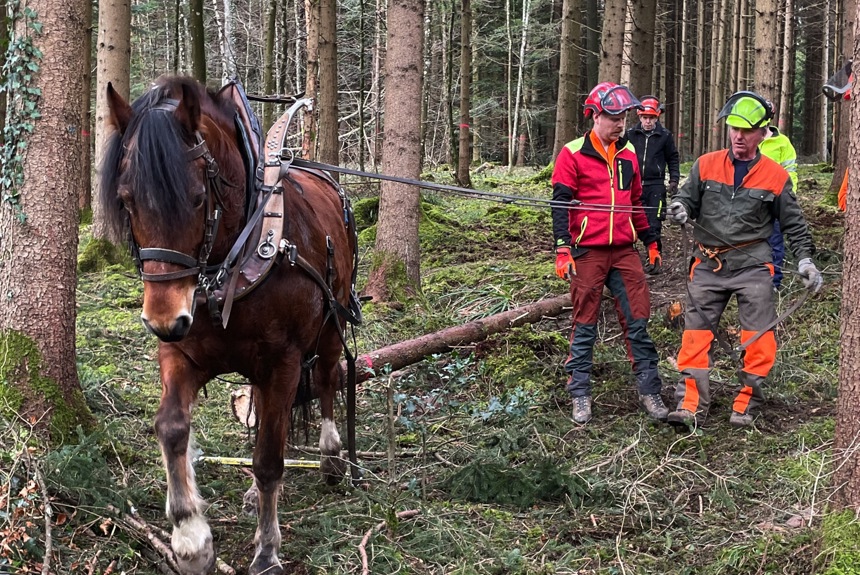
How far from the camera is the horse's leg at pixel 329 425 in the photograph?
16.0 ft

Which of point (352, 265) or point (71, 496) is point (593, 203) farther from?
point (71, 496)

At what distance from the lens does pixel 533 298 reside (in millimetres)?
8453

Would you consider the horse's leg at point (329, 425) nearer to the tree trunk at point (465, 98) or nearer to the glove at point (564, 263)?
the glove at point (564, 263)

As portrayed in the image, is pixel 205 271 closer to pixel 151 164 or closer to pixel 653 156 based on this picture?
pixel 151 164

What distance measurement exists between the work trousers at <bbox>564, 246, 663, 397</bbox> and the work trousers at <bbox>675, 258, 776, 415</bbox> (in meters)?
0.28

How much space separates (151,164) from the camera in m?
2.92

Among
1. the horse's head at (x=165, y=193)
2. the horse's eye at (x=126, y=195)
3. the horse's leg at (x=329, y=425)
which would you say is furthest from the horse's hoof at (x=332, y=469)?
the horse's eye at (x=126, y=195)

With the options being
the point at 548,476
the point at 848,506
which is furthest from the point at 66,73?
the point at 848,506

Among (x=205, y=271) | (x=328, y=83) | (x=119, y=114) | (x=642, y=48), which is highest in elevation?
(x=642, y=48)

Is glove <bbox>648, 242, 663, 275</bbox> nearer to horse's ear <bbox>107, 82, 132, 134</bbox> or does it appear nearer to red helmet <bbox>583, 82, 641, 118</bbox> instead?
red helmet <bbox>583, 82, 641, 118</bbox>

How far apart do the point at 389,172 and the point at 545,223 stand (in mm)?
5497

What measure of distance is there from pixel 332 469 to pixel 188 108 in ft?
8.47

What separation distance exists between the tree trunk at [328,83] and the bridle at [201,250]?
974 cm

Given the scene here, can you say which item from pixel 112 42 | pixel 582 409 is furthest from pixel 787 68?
pixel 582 409
